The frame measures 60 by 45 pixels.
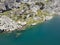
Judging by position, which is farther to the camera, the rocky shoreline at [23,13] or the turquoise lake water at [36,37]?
the rocky shoreline at [23,13]

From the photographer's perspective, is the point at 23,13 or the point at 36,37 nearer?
the point at 36,37

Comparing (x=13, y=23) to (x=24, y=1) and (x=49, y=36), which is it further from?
(x=24, y=1)

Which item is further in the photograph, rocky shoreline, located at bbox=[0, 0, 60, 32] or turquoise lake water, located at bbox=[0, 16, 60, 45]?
rocky shoreline, located at bbox=[0, 0, 60, 32]

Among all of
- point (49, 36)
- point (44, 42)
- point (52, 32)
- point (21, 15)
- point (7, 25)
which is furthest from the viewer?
point (21, 15)

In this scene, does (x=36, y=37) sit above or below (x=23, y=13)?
below

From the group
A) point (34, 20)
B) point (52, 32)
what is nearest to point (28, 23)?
point (34, 20)

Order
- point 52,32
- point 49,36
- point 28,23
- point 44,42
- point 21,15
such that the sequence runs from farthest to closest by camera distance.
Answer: point 21,15
point 28,23
point 52,32
point 49,36
point 44,42

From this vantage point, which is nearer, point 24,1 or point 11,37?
point 11,37

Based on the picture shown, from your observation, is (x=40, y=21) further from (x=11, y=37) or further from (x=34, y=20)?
(x=11, y=37)
